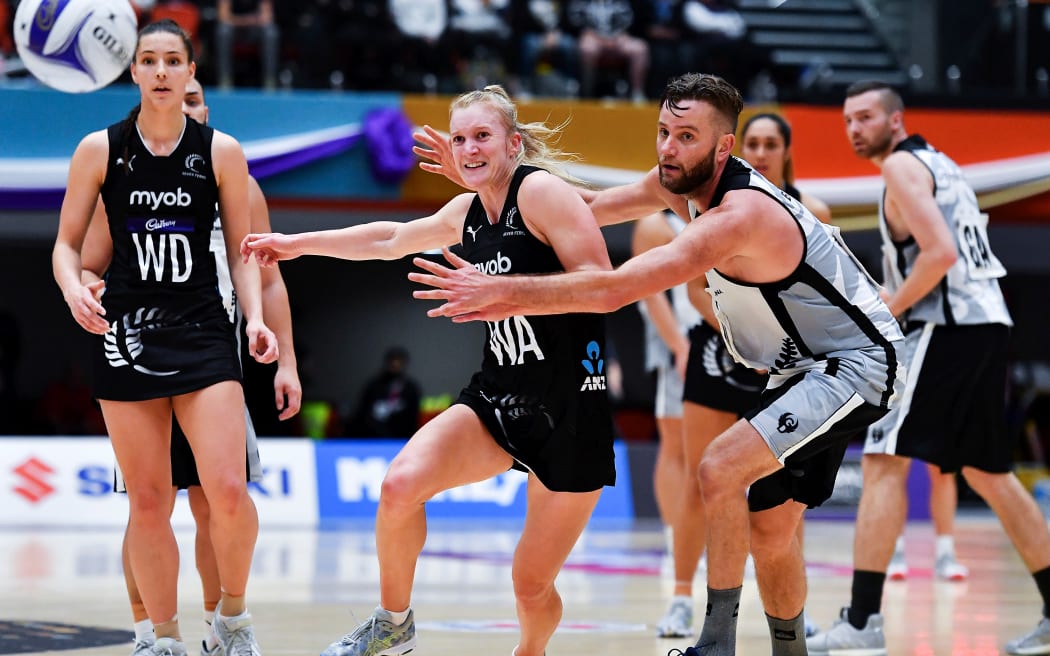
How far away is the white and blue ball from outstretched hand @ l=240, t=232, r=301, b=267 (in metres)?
1.22

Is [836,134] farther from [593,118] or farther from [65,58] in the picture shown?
[65,58]

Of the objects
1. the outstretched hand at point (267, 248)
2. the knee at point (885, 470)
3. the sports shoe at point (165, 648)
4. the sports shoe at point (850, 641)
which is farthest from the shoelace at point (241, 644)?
the knee at point (885, 470)

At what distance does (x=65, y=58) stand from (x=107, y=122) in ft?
23.5

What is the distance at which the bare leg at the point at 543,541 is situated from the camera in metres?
4.25

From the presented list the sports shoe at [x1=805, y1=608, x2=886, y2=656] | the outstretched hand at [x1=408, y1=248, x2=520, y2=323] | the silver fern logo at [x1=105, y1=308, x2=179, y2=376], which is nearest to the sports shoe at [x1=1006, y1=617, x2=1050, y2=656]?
the sports shoe at [x1=805, y1=608, x2=886, y2=656]

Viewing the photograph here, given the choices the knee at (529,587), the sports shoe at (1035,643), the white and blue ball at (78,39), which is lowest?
the sports shoe at (1035,643)

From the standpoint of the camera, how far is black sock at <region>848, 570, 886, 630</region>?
552 centimetres

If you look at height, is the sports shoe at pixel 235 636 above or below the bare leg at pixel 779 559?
below

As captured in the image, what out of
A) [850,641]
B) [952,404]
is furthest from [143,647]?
[952,404]

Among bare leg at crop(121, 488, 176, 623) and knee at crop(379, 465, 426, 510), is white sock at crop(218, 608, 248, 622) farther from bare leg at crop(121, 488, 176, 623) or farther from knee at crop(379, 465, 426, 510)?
knee at crop(379, 465, 426, 510)

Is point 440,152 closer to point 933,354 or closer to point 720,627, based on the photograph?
point 720,627

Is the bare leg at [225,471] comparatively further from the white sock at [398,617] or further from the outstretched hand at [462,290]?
the outstretched hand at [462,290]

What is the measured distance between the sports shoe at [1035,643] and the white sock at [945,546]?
3.00 metres

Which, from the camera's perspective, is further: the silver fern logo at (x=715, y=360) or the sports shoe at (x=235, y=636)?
the silver fern logo at (x=715, y=360)
